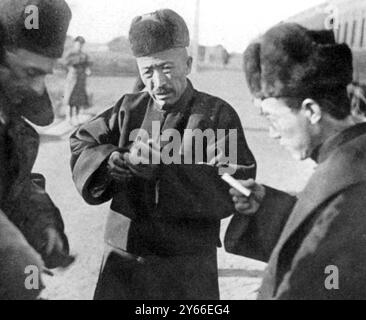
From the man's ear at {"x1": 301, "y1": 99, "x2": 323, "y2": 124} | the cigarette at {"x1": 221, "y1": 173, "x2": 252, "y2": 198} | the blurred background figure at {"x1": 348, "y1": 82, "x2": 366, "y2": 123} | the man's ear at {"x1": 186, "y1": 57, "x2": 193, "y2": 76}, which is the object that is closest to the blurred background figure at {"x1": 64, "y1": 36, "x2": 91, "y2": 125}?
the man's ear at {"x1": 186, "y1": 57, "x2": 193, "y2": 76}

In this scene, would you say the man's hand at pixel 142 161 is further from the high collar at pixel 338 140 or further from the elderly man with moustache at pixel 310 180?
the high collar at pixel 338 140

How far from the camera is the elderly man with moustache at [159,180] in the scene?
127 inches

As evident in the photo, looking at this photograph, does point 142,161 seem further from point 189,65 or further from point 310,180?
point 310,180

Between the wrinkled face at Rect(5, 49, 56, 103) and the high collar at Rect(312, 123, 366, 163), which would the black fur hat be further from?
the wrinkled face at Rect(5, 49, 56, 103)

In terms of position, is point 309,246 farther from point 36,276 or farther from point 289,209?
point 36,276

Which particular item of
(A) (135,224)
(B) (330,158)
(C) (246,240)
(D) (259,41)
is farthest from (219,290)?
(D) (259,41)

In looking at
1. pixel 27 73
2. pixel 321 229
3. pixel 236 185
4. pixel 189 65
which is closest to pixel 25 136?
pixel 27 73

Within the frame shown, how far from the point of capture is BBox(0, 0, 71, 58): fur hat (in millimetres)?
3215

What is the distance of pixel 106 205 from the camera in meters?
3.31

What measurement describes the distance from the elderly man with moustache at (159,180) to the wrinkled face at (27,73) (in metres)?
0.26

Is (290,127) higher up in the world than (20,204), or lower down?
higher up

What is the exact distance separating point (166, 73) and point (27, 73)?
0.59 m

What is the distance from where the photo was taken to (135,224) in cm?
326

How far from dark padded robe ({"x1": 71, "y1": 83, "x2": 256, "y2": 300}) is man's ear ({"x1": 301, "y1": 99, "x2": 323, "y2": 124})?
288 mm
